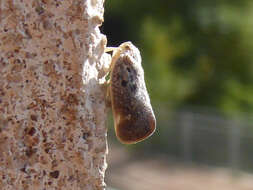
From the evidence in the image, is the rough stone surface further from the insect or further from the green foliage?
the green foliage

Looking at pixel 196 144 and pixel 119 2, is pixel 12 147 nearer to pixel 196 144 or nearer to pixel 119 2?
pixel 196 144

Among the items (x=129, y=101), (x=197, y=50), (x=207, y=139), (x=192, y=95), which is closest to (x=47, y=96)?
(x=129, y=101)

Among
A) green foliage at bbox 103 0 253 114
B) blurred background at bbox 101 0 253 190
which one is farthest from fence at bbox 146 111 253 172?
green foliage at bbox 103 0 253 114

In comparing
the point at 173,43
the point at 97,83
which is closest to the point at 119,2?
the point at 173,43

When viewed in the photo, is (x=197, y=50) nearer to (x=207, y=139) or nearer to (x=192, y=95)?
(x=192, y=95)

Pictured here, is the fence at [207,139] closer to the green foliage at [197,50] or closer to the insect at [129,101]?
the green foliage at [197,50]

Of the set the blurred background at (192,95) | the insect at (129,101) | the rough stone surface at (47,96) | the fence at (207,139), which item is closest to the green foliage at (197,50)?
the blurred background at (192,95)

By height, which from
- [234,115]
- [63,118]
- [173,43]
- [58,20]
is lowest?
[234,115]
